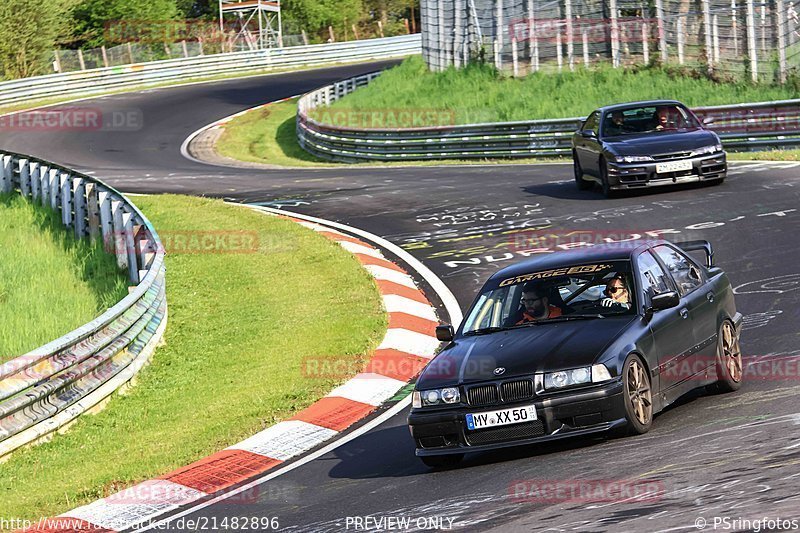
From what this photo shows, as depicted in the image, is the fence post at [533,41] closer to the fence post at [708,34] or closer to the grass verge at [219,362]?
the fence post at [708,34]

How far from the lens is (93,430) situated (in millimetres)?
11164

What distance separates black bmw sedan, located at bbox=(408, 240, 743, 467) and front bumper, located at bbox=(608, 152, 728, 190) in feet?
31.7

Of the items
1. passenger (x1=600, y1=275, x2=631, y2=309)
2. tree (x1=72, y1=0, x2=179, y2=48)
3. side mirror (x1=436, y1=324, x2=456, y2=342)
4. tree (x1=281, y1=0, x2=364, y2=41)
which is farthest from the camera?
tree (x1=281, y1=0, x2=364, y2=41)

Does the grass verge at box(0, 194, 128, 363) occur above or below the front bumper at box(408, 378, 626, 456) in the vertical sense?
below

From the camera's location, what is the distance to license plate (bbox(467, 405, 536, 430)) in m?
8.25

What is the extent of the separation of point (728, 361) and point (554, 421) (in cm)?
216

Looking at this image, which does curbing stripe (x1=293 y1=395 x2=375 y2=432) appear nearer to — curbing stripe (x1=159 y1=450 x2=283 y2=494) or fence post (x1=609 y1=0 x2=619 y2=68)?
curbing stripe (x1=159 y1=450 x2=283 y2=494)

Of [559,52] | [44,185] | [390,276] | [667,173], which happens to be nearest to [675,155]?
[667,173]

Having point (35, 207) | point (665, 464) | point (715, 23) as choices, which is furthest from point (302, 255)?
point (715, 23)

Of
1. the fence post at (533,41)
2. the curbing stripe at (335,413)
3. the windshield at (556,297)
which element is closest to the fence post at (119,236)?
the curbing stripe at (335,413)

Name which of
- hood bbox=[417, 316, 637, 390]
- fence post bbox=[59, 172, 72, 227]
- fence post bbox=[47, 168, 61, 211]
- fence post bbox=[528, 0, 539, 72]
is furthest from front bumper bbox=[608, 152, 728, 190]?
fence post bbox=[528, 0, 539, 72]

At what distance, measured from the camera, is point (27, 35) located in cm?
5750

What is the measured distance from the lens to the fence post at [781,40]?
29609mm

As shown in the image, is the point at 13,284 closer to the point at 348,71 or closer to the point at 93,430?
the point at 93,430
